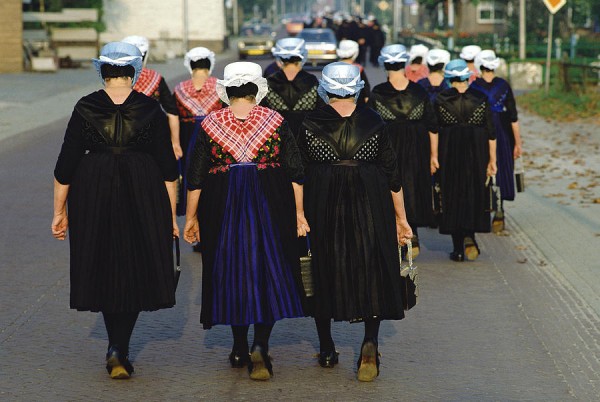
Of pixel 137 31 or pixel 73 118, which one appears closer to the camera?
pixel 73 118

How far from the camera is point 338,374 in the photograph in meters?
6.75

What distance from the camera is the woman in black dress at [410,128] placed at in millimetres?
9961

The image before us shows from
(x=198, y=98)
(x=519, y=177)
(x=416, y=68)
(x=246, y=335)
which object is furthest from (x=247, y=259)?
(x=416, y=68)

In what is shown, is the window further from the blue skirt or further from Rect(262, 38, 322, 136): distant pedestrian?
the blue skirt

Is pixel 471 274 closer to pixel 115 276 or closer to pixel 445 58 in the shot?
pixel 445 58

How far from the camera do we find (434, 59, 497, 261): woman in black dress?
34.1 feet

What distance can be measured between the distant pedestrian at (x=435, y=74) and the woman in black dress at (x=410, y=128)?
3.48 ft

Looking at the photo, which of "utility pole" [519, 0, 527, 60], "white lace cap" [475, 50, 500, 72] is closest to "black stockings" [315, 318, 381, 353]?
"white lace cap" [475, 50, 500, 72]

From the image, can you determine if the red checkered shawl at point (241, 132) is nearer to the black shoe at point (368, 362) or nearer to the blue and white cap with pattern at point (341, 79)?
the blue and white cap with pattern at point (341, 79)

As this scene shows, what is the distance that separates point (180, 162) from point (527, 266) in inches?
117

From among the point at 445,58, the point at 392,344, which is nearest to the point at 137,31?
the point at 445,58

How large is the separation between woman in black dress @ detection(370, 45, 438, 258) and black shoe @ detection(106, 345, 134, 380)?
3.93 meters

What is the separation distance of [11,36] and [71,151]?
3579cm

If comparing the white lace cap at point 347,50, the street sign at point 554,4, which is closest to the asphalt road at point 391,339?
the white lace cap at point 347,50
